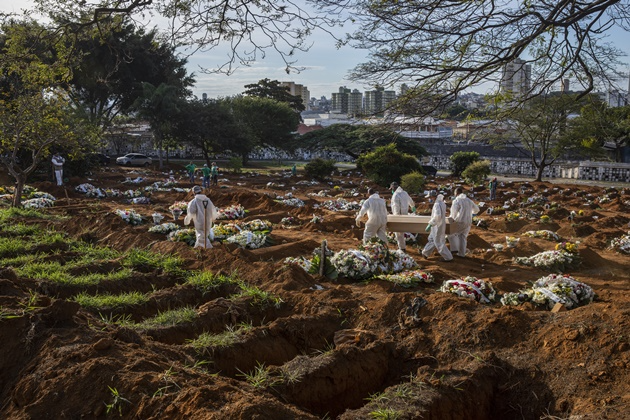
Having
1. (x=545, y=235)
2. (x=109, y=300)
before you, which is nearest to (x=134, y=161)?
(x=545, y=235)

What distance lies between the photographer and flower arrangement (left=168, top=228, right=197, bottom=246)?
38.7 feet

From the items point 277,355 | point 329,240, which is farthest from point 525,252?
point 277,355

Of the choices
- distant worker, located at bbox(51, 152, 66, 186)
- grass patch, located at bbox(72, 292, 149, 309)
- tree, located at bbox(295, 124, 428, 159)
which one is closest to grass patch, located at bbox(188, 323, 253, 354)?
grass patch, located at bbox(72, 292, 149, 309)

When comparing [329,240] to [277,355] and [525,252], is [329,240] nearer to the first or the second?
[525,252]

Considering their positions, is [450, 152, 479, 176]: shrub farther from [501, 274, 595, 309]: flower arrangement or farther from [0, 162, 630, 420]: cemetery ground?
[501, 274, 595, 309]: flower arrangement

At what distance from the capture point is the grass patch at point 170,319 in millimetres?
6342

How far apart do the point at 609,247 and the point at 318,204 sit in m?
10.8

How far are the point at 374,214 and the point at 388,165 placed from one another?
55.7ft

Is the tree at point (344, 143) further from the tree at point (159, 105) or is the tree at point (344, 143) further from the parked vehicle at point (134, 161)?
the parked vehicle at point (134, 161)

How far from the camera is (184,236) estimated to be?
39.0ft

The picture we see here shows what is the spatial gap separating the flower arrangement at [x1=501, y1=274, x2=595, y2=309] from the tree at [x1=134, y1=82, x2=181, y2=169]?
108ft

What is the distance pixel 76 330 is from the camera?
5.36 metres

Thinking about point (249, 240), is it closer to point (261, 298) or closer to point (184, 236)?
point (184, 236)

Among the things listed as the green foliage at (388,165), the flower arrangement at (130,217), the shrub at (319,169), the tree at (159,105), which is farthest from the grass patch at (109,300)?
the tree at (159,105)
